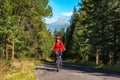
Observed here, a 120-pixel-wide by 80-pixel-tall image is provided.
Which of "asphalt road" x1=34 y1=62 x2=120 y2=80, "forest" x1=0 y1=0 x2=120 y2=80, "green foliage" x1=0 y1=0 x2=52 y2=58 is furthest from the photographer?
"green foliage" x1=0 y1=0 x2=52 y2=58

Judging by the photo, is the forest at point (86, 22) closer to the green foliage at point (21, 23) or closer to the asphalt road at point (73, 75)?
the green foliage at point (21, 23)

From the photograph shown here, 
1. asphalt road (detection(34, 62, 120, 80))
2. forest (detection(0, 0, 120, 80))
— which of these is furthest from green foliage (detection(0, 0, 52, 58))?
asphalt road (detection(34, 62, 120, 80))

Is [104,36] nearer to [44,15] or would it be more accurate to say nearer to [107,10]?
[107,10]

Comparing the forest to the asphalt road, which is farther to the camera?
the forest

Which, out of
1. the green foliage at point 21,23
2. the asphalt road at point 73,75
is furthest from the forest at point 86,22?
the asphalt road at point 73,75

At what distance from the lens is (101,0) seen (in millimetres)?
41844

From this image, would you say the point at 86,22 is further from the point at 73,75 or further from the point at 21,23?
the point at 73,75

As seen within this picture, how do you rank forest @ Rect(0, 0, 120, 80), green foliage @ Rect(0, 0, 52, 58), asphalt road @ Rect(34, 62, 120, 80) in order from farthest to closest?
1. green foliage @ Rect(0, 0, 52, 58)
2. forest @ Rect(0, 0, 120, 80)
3. asphalt road @ Rect(34, 62, 120, 80)

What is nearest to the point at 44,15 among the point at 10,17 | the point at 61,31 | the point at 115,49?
the point at 10,17

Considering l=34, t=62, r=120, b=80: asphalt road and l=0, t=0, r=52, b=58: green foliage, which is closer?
l=34, t=62, r=120, b=80: asphalt road

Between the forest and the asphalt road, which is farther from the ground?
the forest

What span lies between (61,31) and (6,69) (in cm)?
14723

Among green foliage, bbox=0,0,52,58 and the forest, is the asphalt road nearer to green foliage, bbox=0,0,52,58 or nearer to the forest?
the forest

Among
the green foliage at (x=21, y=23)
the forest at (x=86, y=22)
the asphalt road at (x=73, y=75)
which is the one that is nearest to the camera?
the asphalt road at (x=73, y=75)
